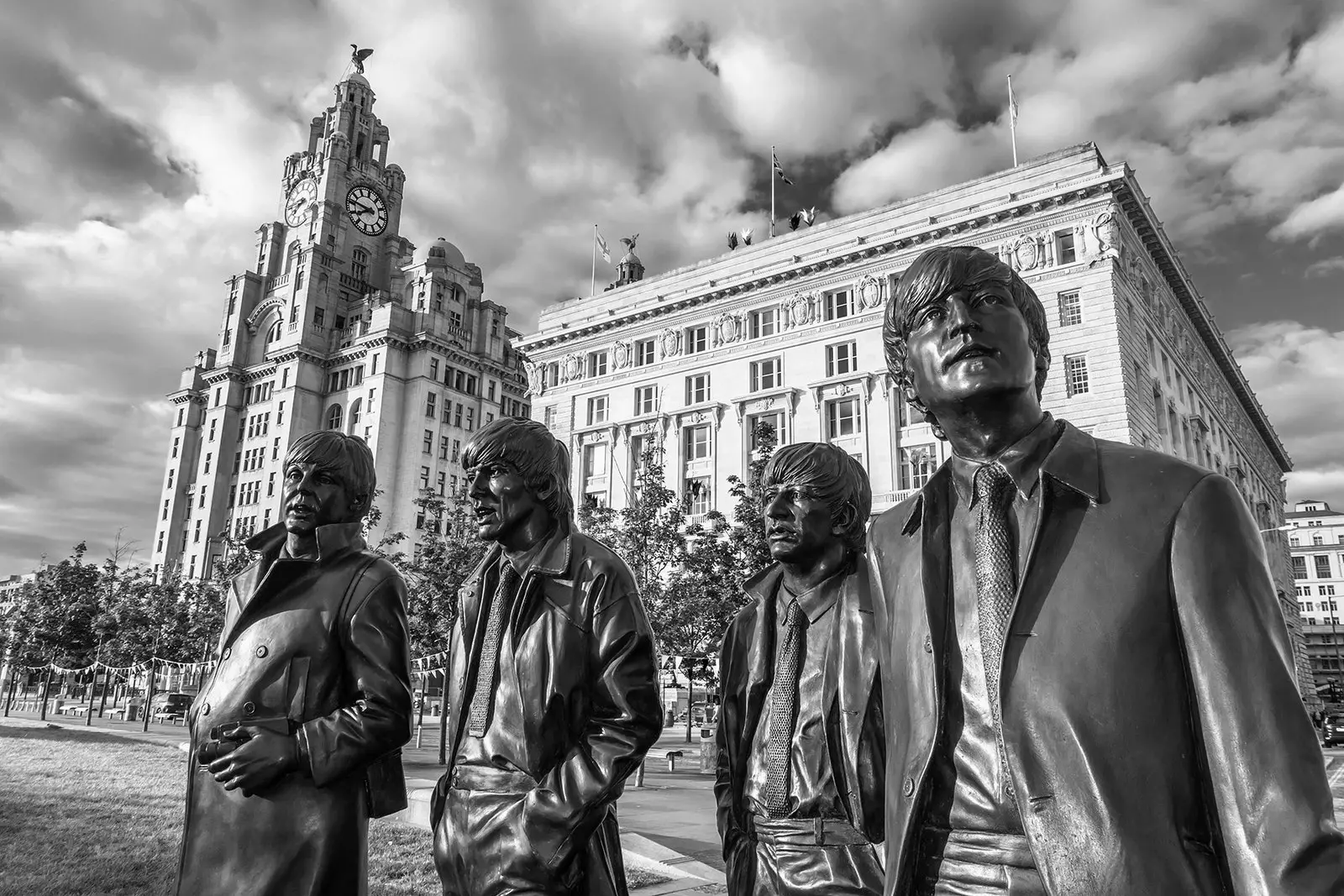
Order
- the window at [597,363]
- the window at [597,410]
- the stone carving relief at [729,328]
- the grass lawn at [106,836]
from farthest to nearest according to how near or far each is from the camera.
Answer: the window at [597,363] < the window at [597,410] < the stone carving relief at [729,328] < the grass lawn at [106,836]

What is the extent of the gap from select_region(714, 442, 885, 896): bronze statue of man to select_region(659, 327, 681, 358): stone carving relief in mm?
44245

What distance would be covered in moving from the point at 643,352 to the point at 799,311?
9.96 metres

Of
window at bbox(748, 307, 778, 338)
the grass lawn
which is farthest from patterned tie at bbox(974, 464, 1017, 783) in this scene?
window at bbox(748, 307, 778, 338)

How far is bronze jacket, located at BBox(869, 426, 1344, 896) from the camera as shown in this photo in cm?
141

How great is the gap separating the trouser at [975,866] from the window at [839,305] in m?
41.6

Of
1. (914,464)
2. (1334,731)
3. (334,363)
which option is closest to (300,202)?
(334,363)

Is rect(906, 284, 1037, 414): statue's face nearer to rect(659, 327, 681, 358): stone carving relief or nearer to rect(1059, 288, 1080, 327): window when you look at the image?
rect(1059, 288, 1080, 327): window

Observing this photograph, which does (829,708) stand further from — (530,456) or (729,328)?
(729,328)

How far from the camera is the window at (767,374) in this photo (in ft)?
145

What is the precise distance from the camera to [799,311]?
43875mm

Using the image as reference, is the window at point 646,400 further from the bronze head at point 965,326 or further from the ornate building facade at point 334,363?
the bronze head at point 965,326

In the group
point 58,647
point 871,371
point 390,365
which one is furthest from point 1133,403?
point 390,365

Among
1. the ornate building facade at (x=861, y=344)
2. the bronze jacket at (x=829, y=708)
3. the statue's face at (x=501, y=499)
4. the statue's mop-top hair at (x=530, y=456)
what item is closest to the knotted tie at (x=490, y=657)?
the statue's face at (x=501, y=499)

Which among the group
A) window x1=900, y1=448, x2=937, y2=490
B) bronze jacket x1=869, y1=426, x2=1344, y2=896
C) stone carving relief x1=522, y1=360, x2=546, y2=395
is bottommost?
bronze jacket x1=869, y1=426, x2=1344, y2=896
